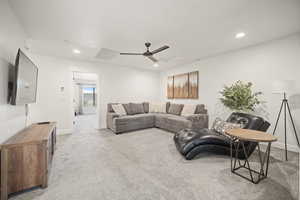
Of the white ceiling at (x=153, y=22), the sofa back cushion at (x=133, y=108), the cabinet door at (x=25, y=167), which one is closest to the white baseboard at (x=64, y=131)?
the sofa back cushion at (x=133, y=108)

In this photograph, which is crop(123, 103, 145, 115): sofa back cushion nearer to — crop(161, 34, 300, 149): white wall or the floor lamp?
crop(161, 34, 300, 149): white wall

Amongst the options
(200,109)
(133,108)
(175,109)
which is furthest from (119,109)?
(200,109)

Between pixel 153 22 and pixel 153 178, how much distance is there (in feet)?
8.48

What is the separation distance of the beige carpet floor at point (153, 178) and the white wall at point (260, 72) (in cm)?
109

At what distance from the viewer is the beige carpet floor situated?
1561 mm

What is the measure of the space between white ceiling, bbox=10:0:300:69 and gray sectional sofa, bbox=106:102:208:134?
84.8 inches

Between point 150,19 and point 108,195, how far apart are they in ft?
8.81

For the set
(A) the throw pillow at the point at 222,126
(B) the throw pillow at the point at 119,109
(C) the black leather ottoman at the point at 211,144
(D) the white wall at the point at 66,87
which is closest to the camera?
(C) the black leather ottoman at the point at 211,144

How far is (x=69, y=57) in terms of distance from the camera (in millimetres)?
4246

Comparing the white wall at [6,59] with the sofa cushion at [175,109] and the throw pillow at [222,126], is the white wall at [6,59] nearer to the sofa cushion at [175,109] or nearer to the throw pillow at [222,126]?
the throw pillow at [222,126]

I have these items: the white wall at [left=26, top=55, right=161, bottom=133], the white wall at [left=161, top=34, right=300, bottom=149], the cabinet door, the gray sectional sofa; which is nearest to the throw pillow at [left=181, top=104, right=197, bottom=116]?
the gray sectional sofa

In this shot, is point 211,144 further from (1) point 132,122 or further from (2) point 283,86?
(1) point 132,122

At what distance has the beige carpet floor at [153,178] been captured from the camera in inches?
61.5

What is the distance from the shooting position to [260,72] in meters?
3.29
